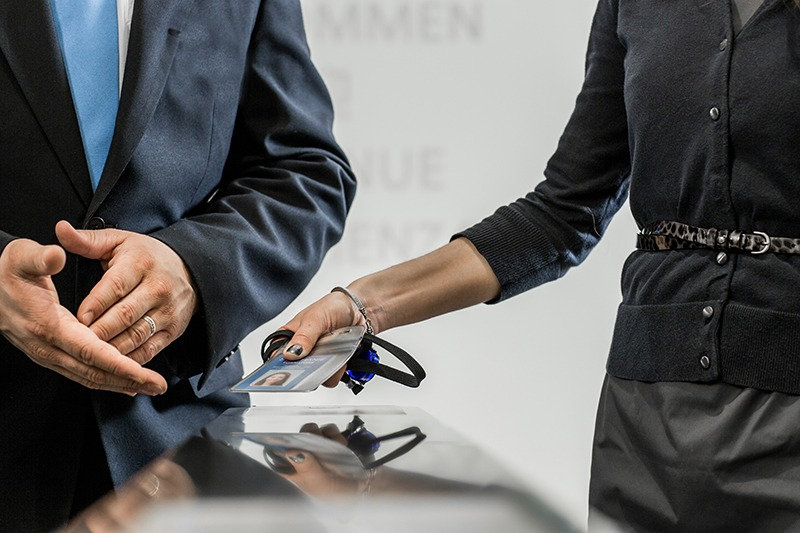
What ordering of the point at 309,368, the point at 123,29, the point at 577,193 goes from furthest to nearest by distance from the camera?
the point at 577,193 < the point at 123,29 < the point at 309,368

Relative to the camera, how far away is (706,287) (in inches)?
35.1

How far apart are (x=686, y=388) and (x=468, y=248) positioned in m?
0.35

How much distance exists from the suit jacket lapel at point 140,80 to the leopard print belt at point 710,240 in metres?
0.54

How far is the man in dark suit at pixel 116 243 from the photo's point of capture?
0.91m

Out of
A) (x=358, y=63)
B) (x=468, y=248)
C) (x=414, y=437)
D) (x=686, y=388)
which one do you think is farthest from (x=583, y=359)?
(x=414, y=437)

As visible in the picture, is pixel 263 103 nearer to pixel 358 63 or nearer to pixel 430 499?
pixel 430 499

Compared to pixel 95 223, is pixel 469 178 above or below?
below

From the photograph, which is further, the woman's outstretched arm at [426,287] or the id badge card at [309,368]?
the woman's outstretched arm at [426,287]

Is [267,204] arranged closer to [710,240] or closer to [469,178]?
[710,240]

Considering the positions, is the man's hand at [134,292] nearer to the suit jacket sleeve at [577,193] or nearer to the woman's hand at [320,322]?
the woman's hand at [320,322]

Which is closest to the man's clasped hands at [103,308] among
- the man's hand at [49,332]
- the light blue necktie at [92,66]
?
the man's hand at [49,332]

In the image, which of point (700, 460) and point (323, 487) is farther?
point (700, 460)

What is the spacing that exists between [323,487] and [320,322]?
1.65 feet

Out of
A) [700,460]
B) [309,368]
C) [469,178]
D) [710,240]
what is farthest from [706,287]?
[469,178]
